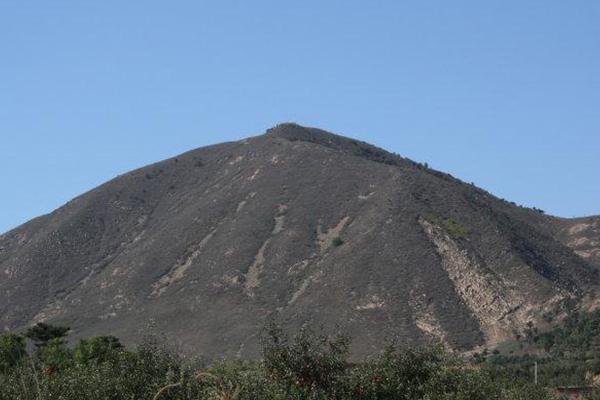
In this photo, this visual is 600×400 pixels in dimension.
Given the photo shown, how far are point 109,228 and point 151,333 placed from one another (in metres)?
99.4

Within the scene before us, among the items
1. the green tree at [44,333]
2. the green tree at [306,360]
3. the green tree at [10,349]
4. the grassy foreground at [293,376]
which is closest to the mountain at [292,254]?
the green tree at [44,333]

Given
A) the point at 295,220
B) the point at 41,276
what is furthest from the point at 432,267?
the point at 41,276

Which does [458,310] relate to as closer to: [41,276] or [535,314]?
[535,314]

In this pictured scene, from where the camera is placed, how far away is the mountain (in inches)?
3295

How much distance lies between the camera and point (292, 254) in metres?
99.0

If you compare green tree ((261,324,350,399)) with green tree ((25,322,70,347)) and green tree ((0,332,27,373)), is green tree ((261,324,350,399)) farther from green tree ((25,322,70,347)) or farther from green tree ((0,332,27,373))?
green tree ((25,322,70,347))

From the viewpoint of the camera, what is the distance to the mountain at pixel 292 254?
83.7m

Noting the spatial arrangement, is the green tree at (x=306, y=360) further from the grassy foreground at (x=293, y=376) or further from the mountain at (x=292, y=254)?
the mountain at (x=292, y=254)

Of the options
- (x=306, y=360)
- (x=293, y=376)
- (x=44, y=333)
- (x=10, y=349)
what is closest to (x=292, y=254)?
(x=44, y=333)

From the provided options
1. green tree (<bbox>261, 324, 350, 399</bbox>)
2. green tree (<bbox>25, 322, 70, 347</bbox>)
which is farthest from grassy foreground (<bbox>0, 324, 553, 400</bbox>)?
green tree (<bbox>25, 322, 70, 347</bbox>)

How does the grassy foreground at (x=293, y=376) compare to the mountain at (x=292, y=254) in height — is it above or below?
below

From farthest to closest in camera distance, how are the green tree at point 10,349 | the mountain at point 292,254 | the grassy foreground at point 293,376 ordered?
the mountain at point 292,254 < the green tree at point 10,349 < the grassy foreground at point 293,376

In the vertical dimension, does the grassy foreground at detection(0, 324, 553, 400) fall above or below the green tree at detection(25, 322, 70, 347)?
below

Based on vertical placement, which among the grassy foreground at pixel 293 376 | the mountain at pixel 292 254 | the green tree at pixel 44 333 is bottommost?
the grassy foreground at pixel 293 376
